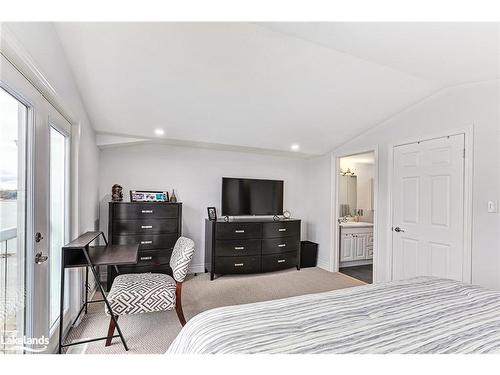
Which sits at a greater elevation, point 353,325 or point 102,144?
point 102,144

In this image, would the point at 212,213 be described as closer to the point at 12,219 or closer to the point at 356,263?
the point at 12,219

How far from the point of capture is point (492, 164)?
2391mm

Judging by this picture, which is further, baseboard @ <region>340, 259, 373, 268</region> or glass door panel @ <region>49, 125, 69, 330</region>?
baseboard @ <region>340, 259, 373, 268</region>

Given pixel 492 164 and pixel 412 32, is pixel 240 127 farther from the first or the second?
pixel 492 164

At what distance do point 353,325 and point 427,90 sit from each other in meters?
2.81

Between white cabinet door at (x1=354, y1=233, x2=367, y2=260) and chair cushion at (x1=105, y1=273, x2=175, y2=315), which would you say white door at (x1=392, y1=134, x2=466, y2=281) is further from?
chair cushion at (x1=105, y1=273, x2=175, y2=315)

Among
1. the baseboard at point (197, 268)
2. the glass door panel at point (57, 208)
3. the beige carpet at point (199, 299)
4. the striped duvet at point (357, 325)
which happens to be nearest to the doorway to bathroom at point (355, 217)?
the beige carpet at point (199, 299)

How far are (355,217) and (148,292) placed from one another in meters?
4.41

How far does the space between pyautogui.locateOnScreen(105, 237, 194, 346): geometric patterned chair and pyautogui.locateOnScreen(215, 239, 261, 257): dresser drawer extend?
53.0 inches

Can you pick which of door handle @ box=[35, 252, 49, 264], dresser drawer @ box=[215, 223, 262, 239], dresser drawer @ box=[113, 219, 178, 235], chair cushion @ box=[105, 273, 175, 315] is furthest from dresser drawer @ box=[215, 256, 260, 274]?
door handle @ box=[35, 252, 49, 264]

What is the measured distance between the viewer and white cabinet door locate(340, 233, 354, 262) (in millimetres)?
4527

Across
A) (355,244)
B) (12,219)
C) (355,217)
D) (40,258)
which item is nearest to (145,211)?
(40,258)
